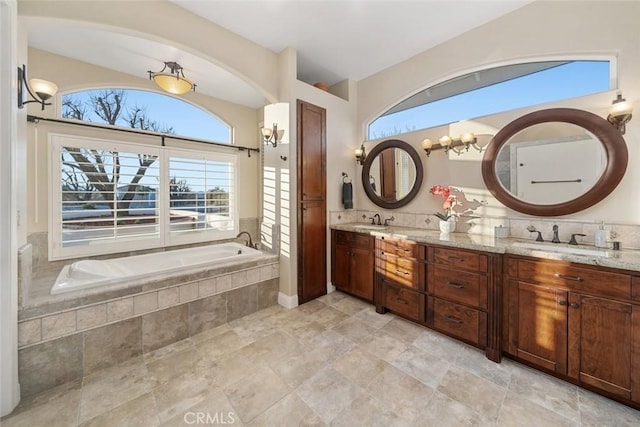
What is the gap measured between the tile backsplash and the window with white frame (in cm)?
278

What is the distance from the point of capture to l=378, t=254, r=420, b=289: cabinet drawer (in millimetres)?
2457

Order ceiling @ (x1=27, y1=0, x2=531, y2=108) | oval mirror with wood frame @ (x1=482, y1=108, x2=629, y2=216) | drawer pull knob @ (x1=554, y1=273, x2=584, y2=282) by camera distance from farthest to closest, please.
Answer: ceiling @ (x1=27, y1=0, x2=531, y2=108) → oval mirror with wood frame @ (x1=482, y1=108, x2=629, y2=216) → drawer pull knob @ (x1=554, y1=273, x2=584, y2=282)

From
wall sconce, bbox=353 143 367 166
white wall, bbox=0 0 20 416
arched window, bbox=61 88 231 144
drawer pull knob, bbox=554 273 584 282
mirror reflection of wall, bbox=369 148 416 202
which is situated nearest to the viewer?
white wall, bbox=0 0 20 416

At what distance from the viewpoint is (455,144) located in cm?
269

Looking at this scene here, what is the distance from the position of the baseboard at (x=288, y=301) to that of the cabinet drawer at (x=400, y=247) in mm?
1198

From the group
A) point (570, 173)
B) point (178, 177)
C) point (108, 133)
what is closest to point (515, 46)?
point (570, 173)

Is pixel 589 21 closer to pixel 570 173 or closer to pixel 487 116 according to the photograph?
pixel 487 116

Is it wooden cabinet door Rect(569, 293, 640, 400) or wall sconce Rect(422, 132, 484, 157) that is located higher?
wall sconce Rect(422, 132, 484, 157)

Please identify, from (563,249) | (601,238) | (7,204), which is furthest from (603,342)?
(7,204)

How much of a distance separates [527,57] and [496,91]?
1.08 feet

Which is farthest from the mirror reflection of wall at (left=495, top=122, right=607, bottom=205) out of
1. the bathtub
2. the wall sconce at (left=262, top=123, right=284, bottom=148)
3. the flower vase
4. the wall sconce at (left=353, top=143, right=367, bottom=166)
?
the bathtub

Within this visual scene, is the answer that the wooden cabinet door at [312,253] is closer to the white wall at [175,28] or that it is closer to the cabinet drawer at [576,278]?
the white wall at [175,28]

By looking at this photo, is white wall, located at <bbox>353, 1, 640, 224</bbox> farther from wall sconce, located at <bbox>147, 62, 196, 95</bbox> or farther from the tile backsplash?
wall sconce, located at <bbox>147, 62, 196, 95</bbox>

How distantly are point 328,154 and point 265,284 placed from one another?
1855 millimetres
